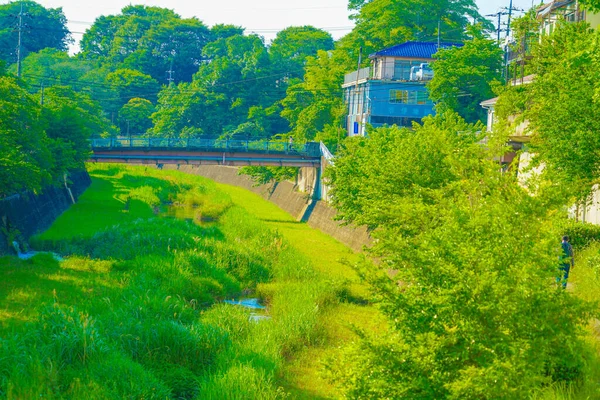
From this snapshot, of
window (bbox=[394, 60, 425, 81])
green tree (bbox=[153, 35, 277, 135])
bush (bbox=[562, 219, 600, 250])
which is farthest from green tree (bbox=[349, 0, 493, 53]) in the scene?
bush (bbox=[562, 219, 600, 250])

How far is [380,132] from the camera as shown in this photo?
3219 centimetres

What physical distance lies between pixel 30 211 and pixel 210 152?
21575 millimetres

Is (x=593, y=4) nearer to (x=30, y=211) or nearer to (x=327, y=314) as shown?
(x=327, y=314)

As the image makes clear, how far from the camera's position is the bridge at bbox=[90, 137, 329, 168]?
179 ft

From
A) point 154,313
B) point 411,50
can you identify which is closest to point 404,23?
point 411,50

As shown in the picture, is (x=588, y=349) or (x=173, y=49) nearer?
(x=588, y=349)

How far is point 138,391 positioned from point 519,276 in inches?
276

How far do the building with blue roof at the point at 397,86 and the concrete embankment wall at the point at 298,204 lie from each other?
8.30 m

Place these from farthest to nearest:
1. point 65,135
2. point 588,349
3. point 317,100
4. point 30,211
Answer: point 317,100 → point 65,135 → point 30,211 → point 588,349

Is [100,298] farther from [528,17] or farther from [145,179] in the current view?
[145,179]

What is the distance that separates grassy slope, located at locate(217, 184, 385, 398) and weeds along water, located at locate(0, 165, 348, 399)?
0.42 meters

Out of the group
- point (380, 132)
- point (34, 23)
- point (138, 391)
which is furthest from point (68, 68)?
point (138, 391)

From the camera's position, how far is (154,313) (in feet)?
60.1

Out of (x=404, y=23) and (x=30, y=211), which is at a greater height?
(x=404, y=23)
